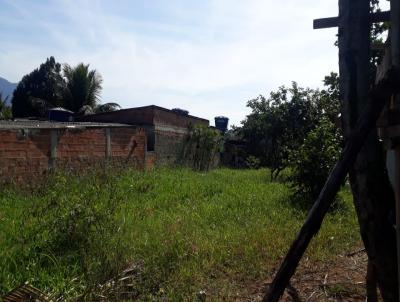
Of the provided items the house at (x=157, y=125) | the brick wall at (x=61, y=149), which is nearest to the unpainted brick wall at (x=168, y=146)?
the house at (x=157, y=125)

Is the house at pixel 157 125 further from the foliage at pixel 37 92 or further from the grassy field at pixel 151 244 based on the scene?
the grassy field at pixel 151 244

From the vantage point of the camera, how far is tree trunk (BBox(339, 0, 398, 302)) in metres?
2.58

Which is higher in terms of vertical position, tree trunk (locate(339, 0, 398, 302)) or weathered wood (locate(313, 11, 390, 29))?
weathered wood (locate(313, 11, 390, 29))

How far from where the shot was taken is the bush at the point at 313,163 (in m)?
9.45

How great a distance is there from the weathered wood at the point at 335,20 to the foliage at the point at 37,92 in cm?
2658

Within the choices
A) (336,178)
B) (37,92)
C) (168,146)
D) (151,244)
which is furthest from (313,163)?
(37,92)

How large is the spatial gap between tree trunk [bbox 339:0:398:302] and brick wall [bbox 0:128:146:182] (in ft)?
28.1

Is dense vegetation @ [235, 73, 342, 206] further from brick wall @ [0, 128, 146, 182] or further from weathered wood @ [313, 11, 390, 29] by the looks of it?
weathered wood @ [313, 11, 390, 29]

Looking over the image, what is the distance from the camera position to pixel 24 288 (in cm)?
390

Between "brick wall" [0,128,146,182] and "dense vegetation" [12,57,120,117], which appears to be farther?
"dense vegetation" [12,57,120,117]

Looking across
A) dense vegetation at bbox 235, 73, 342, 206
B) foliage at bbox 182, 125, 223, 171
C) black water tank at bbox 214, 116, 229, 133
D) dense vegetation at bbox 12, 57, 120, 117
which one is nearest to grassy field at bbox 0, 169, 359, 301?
dense vegetation at bbox 235, 73, 342, 206

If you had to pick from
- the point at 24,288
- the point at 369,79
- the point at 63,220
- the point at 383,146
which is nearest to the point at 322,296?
the point at 383,146

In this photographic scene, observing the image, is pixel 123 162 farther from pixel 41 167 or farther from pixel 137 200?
pixel 137 200

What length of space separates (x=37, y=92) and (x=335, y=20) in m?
30.0
